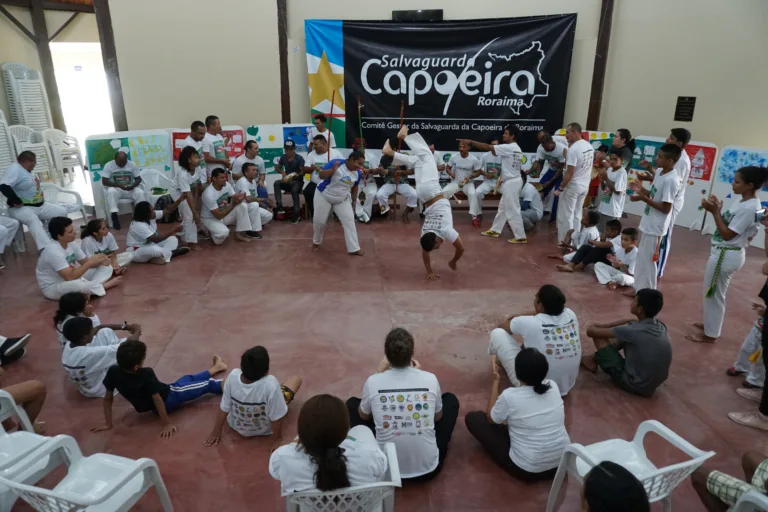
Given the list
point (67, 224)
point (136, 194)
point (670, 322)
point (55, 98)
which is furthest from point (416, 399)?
point (55, 98)

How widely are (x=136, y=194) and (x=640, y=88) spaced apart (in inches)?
315

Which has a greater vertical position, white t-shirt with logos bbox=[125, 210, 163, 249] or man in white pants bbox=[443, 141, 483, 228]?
man in white pants bbox=[443, 141, 483, 228]

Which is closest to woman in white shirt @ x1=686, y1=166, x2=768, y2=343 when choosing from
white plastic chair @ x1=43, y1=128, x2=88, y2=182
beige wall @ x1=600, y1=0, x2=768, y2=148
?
beige wall @ x1=600, y1=0, x2=768, y2=148

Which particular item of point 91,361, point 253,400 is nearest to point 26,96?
point 91,361

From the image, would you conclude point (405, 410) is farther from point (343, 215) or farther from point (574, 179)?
point (574, 179)

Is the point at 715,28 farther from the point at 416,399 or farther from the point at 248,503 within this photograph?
the point at 248,503

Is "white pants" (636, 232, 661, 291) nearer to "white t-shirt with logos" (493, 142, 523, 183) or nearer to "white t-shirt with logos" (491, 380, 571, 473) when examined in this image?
"white t-shirt with logos" (493, 142, 523, 183)

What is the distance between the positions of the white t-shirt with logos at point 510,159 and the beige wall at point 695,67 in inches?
110

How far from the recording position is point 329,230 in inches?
304

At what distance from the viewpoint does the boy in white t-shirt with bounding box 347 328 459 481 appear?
270cm

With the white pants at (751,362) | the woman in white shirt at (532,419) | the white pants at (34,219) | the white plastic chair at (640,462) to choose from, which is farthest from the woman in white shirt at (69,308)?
the white pants at (751,362)

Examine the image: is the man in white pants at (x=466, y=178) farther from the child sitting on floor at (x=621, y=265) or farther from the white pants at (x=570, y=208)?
the child sitting on floor at (x=621, y=265)

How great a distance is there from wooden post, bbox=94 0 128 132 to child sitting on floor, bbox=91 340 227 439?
667 centimetres

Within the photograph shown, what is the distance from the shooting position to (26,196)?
613 centimetres
